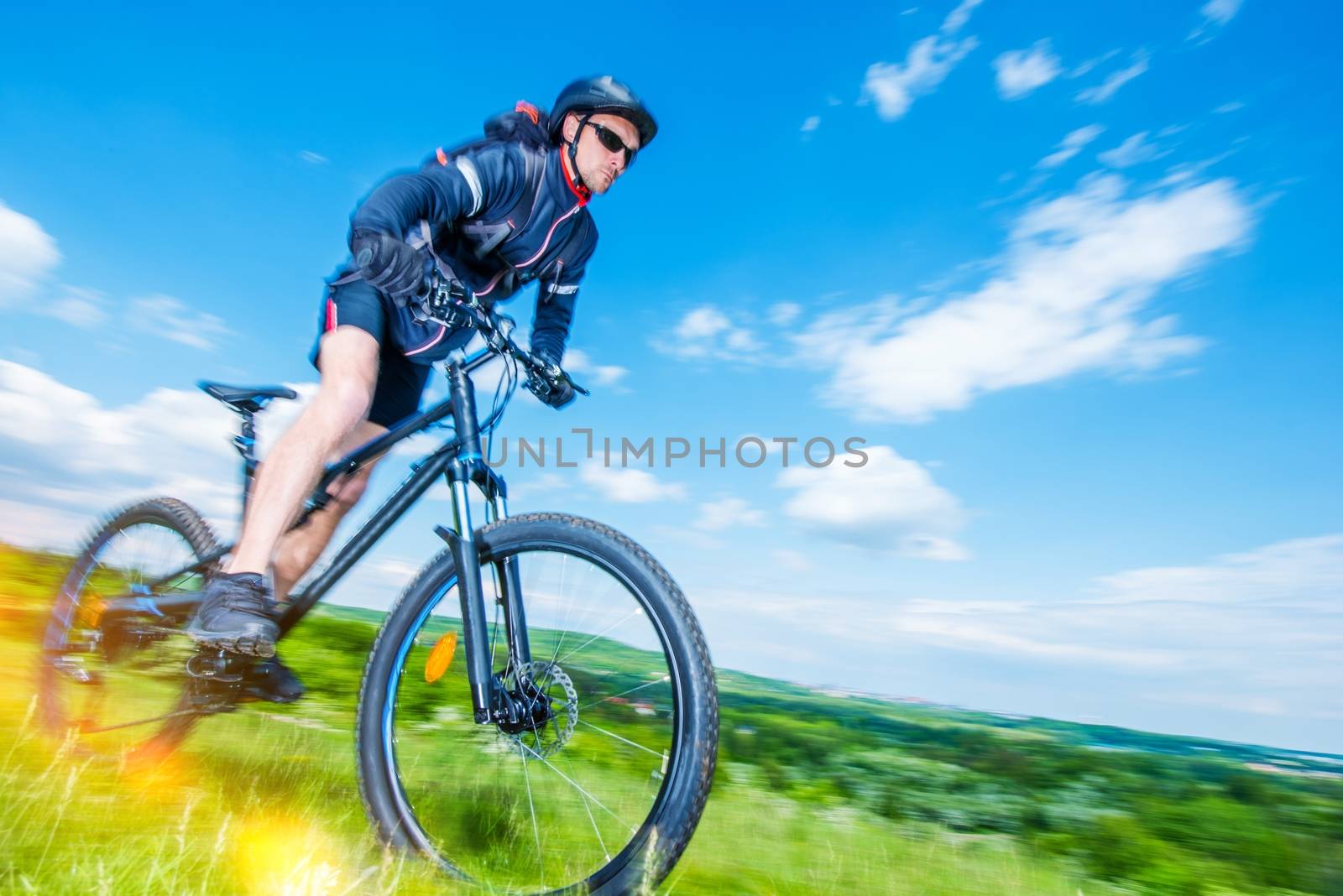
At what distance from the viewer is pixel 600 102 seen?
265cm

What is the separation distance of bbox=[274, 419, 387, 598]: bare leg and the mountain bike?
0.42 feet

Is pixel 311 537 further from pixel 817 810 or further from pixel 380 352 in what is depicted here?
pixel 817 810

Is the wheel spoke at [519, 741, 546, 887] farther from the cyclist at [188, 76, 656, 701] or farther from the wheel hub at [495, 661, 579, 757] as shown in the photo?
the cyclist at [188, 76, 656, 701]

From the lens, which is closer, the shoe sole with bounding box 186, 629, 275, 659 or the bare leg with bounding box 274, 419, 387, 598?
the shoe sole with bounding box 186, 629, 275, 659

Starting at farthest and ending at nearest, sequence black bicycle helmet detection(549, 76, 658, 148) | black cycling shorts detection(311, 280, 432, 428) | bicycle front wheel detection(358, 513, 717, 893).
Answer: black bicycle helmet detection(549, 76, 658, 148) → black cycling shorts detection(311, 280, 432, 428) → bicycle front wheel detection(358, 513, 717, 893)

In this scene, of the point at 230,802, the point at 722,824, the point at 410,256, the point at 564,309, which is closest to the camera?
the point at 410,256

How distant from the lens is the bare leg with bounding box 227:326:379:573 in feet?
7.41

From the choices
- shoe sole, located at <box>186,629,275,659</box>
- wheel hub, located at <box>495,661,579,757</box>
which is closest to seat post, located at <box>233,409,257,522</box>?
shoe sole, located at <box>186,629,275,659</box>

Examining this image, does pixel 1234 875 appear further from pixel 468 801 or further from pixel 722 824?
pixel 468 801

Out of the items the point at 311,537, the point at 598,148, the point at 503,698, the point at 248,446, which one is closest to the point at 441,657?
the point at 503,698

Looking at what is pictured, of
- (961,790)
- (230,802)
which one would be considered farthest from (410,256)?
(961,790)

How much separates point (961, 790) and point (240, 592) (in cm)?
304

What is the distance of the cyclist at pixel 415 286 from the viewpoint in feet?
7.11

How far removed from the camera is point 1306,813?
117 inches
